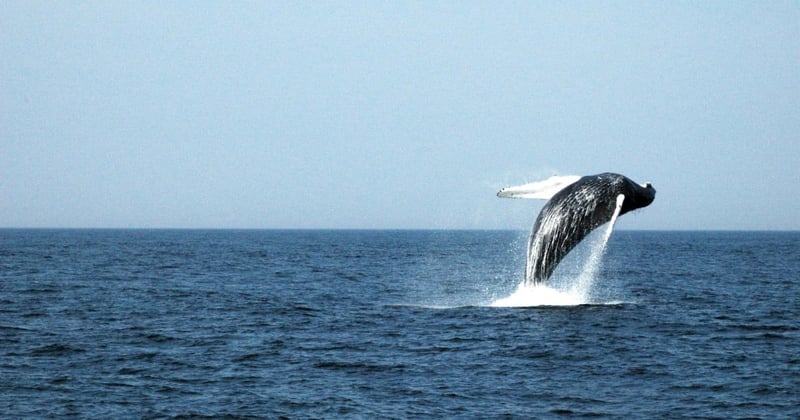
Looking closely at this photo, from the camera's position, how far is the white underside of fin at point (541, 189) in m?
20.5

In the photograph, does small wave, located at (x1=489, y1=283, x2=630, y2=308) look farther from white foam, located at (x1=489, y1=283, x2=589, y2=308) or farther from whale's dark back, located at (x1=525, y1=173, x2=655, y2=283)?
whale's dark back, located at (x1=525, y1=173, x2=655, y2=283)

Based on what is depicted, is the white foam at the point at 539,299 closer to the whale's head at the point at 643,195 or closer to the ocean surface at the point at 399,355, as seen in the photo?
the ocean surface at the point at 399,355

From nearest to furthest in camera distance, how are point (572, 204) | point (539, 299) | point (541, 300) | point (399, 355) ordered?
point (399, 355), point (572, 204), point (539, 299), point (541, 300)

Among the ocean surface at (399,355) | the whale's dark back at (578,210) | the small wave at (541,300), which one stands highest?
the whale's dark back at (578,210)

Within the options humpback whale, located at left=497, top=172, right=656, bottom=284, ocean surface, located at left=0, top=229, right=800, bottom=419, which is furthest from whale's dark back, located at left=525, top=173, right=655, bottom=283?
ocean surface, located at left=0, top=229, right=800, bottom=419

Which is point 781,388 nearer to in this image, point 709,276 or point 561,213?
point 561,213

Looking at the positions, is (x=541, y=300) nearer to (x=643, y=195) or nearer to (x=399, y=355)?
(x=643, y=195)

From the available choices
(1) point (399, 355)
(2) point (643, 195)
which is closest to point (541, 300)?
(2) point (643, 195)

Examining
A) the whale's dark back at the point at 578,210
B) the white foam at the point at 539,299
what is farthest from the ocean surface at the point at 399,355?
the whale's dark back at the point at 578,210

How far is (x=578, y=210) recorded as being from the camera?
20.8m

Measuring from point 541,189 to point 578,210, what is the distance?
0.97 meters

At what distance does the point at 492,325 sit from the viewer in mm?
23609

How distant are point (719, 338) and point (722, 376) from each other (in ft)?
17.2

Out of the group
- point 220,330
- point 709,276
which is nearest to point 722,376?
point 220,330
